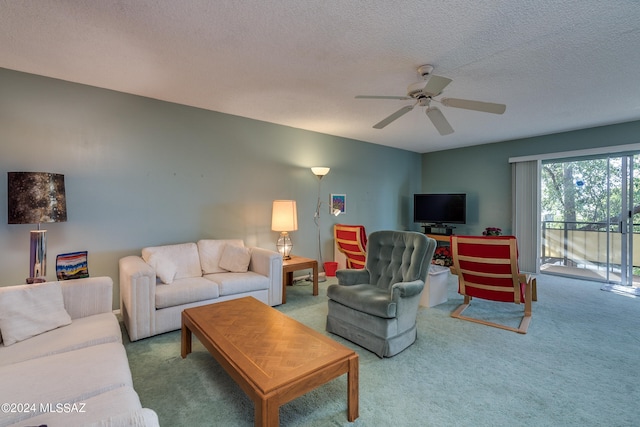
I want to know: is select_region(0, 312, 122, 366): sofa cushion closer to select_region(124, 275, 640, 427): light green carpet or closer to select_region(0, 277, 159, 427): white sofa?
select_region(0, 277, 159, 427): white sofa

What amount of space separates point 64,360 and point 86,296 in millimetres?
→ 810

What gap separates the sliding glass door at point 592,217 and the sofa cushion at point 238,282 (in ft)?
16.9

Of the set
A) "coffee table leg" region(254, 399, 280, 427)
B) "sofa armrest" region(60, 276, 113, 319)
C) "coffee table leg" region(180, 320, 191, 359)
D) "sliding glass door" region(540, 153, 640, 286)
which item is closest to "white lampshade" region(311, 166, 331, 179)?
"coffee table leg" region(180, 320, 191, 359)

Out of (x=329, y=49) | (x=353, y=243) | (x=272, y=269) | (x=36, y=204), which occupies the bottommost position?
(x=272, y=269)

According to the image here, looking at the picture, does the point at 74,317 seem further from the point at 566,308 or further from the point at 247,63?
the point at 566,308

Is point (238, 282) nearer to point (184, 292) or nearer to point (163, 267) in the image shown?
point (184, 292)

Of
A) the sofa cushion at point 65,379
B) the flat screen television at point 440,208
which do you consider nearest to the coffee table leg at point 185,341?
the sofa cushion at point 65,379

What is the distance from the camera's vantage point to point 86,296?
2215 mm

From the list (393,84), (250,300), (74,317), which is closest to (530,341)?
(250,300)


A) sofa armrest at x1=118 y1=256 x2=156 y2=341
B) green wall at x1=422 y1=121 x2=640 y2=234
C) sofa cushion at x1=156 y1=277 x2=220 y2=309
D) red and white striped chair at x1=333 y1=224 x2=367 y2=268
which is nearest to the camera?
sofa armrest at x1=118 y1=256 x2=156 y2=341

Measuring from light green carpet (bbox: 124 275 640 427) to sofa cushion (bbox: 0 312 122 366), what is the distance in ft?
1.43

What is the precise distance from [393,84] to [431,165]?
4.34 m

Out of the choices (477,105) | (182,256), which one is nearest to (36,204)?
(182,256)

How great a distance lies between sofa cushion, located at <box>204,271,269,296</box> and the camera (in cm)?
316
